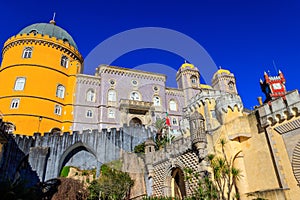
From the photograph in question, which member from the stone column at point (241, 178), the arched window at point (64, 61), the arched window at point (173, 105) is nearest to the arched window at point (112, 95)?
the arched window at point (64, 61)

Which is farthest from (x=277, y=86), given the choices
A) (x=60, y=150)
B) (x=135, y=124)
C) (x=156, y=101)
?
(x=60, y=150)

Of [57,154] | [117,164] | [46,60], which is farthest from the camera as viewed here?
[46,60]

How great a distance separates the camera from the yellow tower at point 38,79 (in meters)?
30.2

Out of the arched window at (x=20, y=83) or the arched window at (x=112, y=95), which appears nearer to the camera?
the arched window at (x=20, y=83)

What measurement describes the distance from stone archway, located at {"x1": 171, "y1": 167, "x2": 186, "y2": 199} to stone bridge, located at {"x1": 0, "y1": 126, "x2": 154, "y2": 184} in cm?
686

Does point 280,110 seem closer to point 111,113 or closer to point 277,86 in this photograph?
point 111,113

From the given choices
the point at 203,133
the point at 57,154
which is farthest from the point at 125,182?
the point at 57,154

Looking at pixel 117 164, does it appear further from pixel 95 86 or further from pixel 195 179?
Result: pixel 95 86

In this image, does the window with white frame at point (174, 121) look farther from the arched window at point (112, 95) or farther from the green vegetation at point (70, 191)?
the green vegetation at point (70, 191)

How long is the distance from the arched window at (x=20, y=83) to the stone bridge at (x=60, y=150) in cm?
1053

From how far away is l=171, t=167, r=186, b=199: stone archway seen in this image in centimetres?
1894

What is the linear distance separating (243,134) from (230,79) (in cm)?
3227

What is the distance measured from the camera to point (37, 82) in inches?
1273

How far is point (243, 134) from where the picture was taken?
17.0m
